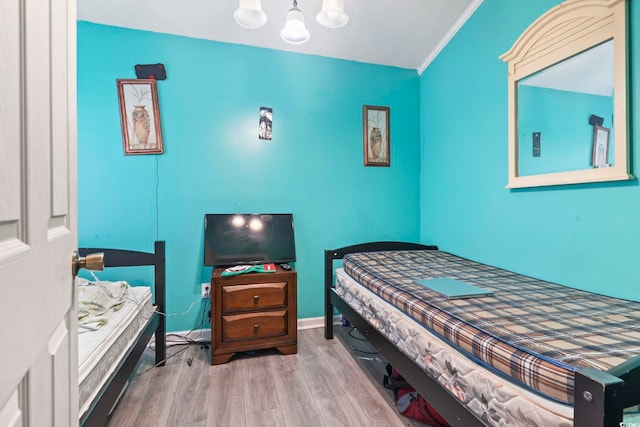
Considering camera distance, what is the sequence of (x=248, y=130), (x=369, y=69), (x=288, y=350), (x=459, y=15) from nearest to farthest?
(x=288, y=350)
(x=459, y=15)
(x=248, y=130)
(x=369, y=69)

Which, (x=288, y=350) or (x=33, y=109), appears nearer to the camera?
(x=33, y=109)

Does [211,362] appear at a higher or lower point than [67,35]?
lower

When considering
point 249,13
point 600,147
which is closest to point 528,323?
point 600,147

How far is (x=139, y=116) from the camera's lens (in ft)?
7.61

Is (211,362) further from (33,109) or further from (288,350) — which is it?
(33,109)

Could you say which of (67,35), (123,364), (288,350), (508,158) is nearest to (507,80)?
(508,158)

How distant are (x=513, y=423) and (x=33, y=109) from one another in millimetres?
1358

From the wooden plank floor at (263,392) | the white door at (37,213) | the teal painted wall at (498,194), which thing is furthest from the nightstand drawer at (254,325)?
the teal painted wall at (498,194)

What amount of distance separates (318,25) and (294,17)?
27.3 inches

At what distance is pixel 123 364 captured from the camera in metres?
1.41

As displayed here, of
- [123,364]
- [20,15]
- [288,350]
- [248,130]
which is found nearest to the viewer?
[20,15]

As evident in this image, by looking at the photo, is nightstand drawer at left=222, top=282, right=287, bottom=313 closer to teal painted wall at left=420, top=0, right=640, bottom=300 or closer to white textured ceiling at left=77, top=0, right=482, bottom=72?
teal painted wall at left=420, top=0, right=640, bottom=300

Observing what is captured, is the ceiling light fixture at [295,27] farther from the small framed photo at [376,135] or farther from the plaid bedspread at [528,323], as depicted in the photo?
the plaid bedspread at [528,323]

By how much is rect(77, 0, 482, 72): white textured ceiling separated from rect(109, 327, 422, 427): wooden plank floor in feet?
8.51
